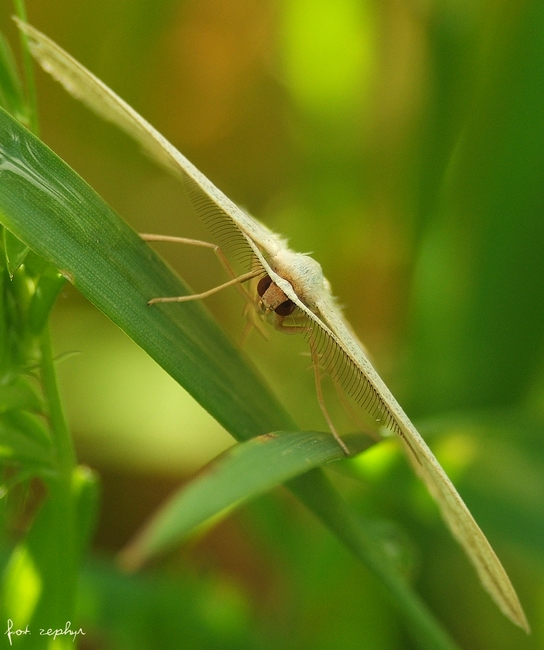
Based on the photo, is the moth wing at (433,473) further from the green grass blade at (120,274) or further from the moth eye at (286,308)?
the green grass blade at (120,274)

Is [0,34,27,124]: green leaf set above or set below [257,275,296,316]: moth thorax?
above

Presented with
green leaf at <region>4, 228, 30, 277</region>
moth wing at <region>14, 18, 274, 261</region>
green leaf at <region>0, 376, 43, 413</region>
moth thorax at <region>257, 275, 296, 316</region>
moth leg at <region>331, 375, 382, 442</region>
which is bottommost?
green leaf at <region>0, 376, 43, 413</region>

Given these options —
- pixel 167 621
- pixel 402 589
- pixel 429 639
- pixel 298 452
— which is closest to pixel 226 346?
pixel 298 452

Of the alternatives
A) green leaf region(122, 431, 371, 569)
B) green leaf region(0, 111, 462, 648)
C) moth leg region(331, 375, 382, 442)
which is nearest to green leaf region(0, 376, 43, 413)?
green leaf region(0, 111, 462, 648)

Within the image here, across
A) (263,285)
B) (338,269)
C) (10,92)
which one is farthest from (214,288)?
(338,269)

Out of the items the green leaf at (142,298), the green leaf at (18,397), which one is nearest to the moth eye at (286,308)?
the green leaf at (142,298)

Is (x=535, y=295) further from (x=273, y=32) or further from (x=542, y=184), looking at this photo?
(x=273, y=32)

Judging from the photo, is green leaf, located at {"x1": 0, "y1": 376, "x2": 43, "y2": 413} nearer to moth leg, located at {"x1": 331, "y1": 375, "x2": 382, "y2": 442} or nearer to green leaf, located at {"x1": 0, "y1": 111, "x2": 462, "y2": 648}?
green leaf, located at {"x1": 0, "y1": 111, "x2": 462, "y2": 648}
